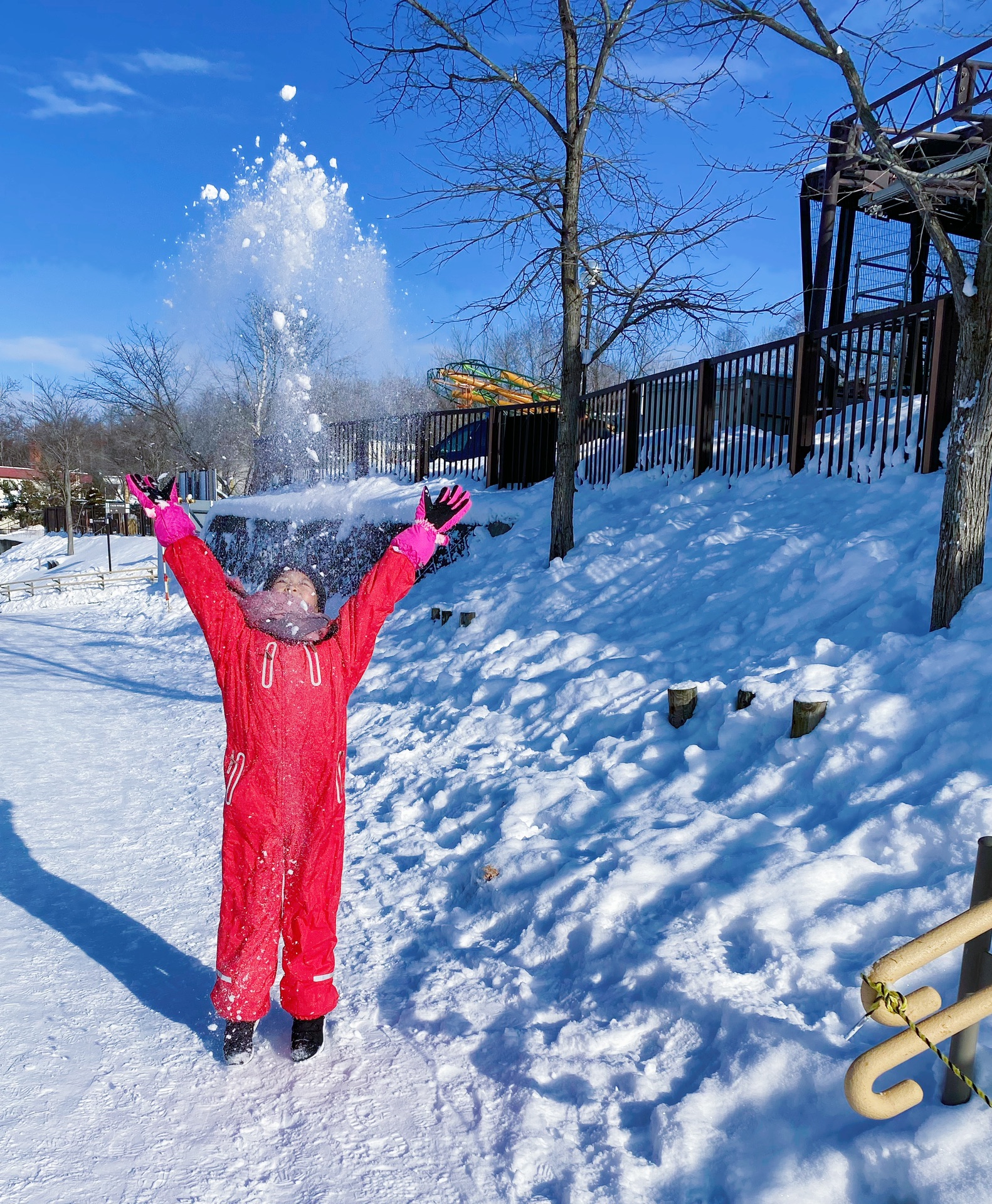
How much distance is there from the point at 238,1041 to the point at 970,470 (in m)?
4.50

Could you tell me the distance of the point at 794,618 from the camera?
532 centimetres

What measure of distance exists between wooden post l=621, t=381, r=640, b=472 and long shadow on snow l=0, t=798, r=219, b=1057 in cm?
829

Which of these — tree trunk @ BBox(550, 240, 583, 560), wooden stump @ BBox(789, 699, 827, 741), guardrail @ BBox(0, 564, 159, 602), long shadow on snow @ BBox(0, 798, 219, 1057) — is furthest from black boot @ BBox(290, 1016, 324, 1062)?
guardrail @ BBox(0, 564, 159, 602)

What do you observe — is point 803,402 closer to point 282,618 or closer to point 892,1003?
point 282,618

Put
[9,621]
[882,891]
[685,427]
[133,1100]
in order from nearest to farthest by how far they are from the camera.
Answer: [133,1100]
[882,891]
[685,427]
[9,621]

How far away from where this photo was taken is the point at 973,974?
2.02 m

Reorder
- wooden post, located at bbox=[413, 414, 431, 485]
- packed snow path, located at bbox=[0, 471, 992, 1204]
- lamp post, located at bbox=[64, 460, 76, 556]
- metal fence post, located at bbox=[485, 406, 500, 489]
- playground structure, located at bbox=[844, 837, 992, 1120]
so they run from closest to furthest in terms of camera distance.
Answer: playground structure, located at bbox=[844, 837, 992, 1120], packed snow path, located at bbox=[0, 471, 992, 1204], metal fence post, located at bbox=[485, 406, 500, 489], wooden post, located at bbox=[413, 414, 431, 485], lamp post, located at bbox=[64, 460, 76, 556]

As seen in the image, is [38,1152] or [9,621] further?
[9,621]

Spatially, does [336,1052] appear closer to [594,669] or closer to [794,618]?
[594,669]

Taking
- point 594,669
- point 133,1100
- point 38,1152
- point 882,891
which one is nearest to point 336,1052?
point 133,1100

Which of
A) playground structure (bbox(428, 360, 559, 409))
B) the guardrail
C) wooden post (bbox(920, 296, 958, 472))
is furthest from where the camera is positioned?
the guardrail

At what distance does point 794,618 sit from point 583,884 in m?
2.65

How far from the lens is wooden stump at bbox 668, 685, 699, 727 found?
4.63m

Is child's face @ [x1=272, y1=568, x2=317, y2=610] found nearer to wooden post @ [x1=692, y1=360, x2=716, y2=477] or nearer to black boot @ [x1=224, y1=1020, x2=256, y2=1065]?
black boot @ [x1=224, y1=1020, x2=256, y2=1065]
